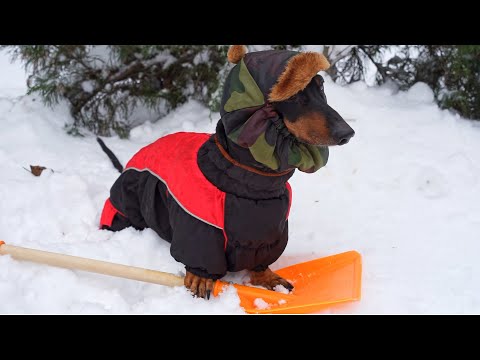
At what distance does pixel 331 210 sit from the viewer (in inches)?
109

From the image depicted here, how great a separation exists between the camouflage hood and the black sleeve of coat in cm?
35

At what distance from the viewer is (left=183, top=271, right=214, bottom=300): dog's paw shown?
206 cm

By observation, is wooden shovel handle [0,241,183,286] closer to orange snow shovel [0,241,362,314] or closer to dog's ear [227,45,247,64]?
orange snow shovel [0,241,362,314]

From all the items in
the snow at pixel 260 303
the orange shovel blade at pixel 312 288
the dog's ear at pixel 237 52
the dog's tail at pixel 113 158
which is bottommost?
the dog's tail at pixel 113 158

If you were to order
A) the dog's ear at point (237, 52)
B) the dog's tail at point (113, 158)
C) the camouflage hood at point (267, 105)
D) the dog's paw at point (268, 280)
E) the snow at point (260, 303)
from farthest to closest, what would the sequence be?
the dog's tail at point (113, 158) → the dog's paw at point (268, 280) → the snow at point (260, 303) → the dog's ear at point (237, 52) → the camouflage hood at point (267, 105)

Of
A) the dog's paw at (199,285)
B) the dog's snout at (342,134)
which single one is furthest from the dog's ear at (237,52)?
the dog's paw at (199,285)

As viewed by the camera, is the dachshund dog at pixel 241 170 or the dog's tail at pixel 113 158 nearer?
the dachshund dog at pixel 241 170

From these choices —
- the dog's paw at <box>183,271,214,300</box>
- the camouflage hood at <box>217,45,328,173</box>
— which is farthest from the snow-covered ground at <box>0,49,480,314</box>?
the camouflage hood at <box>217,45,328,173</box>

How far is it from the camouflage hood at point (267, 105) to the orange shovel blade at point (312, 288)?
1.52 feet

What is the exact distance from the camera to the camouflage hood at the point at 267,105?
5.64 ft

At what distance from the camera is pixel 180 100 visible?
393 cm

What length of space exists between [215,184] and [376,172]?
4.34 ft

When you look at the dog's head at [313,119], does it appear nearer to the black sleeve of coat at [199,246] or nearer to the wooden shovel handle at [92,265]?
the black sleeve of coat at [199,246]

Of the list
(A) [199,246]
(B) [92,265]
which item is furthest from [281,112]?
(B) [92,265]
